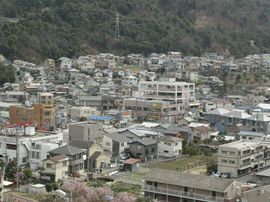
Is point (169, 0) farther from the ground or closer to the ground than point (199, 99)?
farther from the ground

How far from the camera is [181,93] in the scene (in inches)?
869

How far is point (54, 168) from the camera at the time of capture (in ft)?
39.9

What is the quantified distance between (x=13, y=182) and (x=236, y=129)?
26.6 ft

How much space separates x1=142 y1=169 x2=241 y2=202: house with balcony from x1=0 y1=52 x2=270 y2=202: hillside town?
0.7 inches

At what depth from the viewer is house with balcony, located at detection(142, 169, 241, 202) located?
10281 millimetres

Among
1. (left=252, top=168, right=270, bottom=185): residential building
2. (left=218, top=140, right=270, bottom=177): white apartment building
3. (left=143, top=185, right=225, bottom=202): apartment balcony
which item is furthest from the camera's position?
(left=218, top=140, right=270, bottom=177): white apartment building

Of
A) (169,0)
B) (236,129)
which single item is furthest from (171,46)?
(236,129)

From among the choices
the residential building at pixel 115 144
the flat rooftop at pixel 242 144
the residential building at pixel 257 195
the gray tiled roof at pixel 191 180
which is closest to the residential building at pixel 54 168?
the gray tiled roof at pixel 191 180

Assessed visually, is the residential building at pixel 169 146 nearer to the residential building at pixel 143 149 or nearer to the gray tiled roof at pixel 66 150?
the residential building at pixel 143 149

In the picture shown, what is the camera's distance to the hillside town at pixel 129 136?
10766 mm

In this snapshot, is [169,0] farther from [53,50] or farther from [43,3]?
[53,50]

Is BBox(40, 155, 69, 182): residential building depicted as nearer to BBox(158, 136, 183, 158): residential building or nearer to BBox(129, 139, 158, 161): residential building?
BBox(129, 139, 158, 161): residential building

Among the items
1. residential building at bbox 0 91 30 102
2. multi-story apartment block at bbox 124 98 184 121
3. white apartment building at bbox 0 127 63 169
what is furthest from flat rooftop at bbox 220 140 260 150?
residential building at bbox 0 91 30 102

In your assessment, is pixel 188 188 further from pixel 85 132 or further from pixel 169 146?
pixel 85 132
